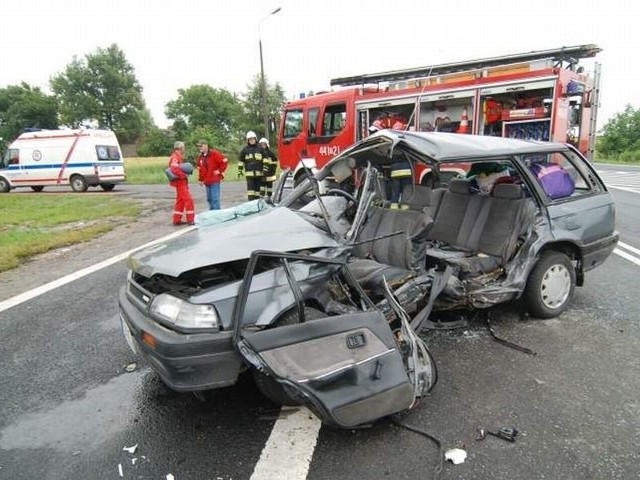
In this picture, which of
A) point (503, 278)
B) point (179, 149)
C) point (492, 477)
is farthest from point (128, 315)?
point (179, 149)

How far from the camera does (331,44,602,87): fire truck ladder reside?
906cm

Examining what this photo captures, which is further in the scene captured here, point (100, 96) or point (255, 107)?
point (100, 96)

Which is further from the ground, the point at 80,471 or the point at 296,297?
the point at 296,297

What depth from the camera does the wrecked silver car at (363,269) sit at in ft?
7.59

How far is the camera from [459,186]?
4375 mm

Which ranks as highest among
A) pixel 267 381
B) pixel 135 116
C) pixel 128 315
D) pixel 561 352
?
pixel 135 116

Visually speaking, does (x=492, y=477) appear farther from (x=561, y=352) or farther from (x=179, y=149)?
(x=179, y=149)

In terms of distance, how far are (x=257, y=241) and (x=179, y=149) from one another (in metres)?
7.18

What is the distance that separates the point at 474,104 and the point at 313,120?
4.01m

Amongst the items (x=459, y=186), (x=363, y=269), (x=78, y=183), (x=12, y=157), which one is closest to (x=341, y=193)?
(x=363, y=269)

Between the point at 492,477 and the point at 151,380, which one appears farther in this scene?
the point at 151,380

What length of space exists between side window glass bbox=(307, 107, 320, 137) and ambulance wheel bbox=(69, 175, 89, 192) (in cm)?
1102

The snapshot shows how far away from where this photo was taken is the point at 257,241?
285cm

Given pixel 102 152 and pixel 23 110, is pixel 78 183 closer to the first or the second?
pixel 102 152
